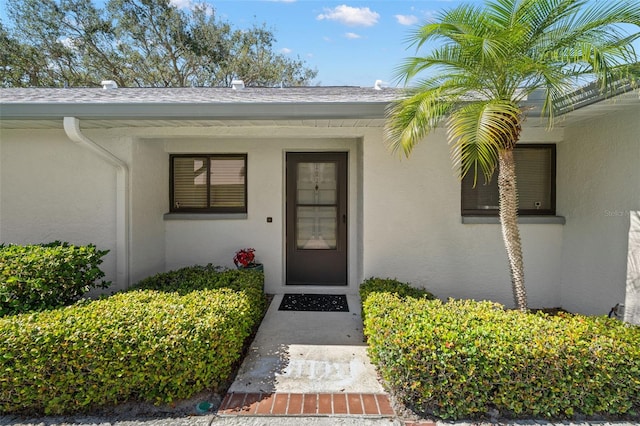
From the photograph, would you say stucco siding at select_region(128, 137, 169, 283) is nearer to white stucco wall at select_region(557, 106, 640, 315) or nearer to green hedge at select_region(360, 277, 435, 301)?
green hedge at select_region(360, 277, 435, 301)

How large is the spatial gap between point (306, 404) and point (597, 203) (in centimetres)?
427

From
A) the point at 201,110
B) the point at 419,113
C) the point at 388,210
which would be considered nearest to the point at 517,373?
the point at 419,113

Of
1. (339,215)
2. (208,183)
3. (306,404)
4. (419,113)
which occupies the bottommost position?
(306,404)

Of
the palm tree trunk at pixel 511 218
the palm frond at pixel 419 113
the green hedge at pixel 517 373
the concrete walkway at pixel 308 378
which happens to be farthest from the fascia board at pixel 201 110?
the concrete walkway at pixel 308 378

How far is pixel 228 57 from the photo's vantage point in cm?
1553

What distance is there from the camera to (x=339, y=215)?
5.79 meters

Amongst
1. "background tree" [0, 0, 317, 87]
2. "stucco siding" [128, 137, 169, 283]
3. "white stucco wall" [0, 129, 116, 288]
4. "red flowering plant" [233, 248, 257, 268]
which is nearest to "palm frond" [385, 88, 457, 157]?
"red flowering plant" [233, 248, 257, 268]

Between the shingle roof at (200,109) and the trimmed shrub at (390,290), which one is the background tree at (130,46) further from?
the trimmed shrub at (390,290)

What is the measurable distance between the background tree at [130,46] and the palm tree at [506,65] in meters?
13.8

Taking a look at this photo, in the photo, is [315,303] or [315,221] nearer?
[315,303]

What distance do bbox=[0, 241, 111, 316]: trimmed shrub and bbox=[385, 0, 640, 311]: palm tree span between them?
3.87 meters

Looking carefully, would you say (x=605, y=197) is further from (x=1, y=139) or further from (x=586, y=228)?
(x=1, y=139)

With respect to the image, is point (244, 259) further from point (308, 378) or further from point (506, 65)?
point (506, 65)

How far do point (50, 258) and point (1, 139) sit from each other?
2.48m
